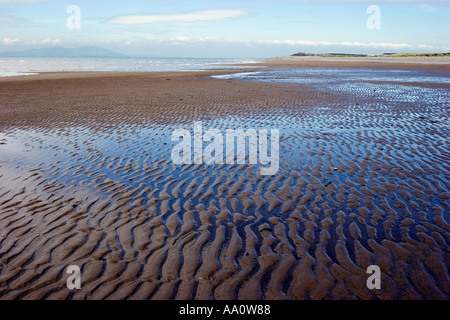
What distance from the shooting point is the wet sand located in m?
3.95

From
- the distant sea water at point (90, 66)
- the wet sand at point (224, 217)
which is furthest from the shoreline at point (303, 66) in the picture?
the wet sand at point (224, 217)

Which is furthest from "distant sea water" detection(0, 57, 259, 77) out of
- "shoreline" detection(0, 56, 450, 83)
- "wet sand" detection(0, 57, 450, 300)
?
"wet sand" detection(0, 57, 450, 300)

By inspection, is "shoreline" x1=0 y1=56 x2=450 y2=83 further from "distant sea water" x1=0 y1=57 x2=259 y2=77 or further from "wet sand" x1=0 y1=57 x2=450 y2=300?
"wet sand" x1=0 y1=57 x2=450 y2=300

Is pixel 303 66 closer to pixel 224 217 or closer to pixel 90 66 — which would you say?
pixel 90 66

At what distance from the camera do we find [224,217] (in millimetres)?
5508

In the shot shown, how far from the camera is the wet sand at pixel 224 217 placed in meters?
3.95

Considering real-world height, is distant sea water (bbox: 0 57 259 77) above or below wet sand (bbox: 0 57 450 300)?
above

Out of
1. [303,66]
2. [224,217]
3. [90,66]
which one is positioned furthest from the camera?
[90,66]

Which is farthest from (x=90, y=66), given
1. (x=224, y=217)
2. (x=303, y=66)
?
(x=224, y=217)

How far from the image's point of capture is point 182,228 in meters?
5.16

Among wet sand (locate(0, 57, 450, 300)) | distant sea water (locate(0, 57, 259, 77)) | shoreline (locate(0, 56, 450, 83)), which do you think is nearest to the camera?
wet sand (locate(0, 57, 450, 300))

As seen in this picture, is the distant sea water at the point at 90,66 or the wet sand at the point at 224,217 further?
the distant sea water at the point at 90,66

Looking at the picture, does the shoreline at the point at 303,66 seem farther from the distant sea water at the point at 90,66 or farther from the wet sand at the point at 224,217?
the wet sand at the point at 224,217
